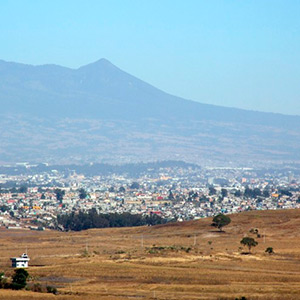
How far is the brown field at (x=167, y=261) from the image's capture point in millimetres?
47406

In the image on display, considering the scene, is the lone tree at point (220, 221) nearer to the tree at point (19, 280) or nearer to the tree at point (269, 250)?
the tree at point (269, 250)

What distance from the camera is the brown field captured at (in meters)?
47.4

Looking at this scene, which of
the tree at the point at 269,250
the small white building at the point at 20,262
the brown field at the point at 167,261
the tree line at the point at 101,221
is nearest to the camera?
the brown field at the point at 167,261

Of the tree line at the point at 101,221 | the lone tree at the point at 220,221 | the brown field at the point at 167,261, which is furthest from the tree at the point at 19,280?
the tree line at the point at 101,221

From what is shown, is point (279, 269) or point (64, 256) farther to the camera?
point (64, 256)

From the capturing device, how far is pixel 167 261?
203 ft

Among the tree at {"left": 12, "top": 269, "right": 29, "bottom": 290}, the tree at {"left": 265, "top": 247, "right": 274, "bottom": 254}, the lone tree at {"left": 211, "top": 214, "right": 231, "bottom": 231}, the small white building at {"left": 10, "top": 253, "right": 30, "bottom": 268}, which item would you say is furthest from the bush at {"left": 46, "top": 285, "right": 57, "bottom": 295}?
the lone tree at {"left": 211, "top": 214, "right": 231, "bottom": 231}

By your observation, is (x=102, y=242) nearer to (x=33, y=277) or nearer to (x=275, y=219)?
(x=275, y=219)

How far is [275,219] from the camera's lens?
9238 centimetres

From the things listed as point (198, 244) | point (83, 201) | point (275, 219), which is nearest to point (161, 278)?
point (198, 244)

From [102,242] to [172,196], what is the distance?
76.3 meters

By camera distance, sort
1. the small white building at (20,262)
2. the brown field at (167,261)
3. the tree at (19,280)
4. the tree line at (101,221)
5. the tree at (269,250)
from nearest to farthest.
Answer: the tree at (19,280), the brown field at (167,261), the small white building at (20,262), the tree at (269,250), the tree line at (101,221)

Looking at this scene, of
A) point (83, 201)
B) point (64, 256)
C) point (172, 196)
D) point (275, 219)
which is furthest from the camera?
point (172, 196)

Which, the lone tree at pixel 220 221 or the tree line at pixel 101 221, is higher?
the lone tree at pixel 220 221
